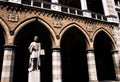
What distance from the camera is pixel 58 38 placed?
12.4 m

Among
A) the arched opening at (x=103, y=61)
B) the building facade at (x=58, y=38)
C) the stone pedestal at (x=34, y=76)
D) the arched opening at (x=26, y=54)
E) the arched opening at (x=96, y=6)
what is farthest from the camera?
the arched opening at (x=96, y=6)

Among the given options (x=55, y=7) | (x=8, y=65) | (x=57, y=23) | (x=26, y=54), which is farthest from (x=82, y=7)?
(x=8, y=65)

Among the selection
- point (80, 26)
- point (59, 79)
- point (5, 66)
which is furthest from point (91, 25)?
point (5, 66)

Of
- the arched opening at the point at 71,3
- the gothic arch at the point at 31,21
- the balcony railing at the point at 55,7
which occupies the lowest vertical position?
the gothic arch at the point at 31,21

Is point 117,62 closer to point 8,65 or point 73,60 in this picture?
point 73,60

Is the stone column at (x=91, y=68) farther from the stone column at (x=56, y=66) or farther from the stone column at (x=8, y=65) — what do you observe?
the stone column at (x=8, y=65)

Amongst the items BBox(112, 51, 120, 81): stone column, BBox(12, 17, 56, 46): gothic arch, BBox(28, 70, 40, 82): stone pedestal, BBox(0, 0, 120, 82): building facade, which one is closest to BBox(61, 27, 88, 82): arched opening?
BBox(0, 0, 120, 82): building facade

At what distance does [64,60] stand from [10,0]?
859 cm

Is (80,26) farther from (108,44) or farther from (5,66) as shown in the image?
(5,66)

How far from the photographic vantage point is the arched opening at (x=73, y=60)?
16531 millimetres

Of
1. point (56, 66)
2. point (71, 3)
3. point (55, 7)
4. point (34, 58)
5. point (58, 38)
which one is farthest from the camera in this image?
point (71, 3)

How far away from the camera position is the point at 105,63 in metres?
17.8

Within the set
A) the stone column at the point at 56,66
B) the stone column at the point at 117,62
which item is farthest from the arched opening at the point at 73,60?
the stone column at the point at 56,66

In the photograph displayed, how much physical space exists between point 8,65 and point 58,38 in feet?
14.6
